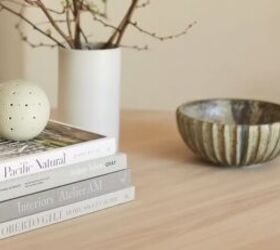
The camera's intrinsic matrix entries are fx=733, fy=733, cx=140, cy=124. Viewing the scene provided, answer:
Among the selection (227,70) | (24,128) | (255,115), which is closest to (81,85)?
(24,128)

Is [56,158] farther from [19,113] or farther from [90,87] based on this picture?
[90,87]

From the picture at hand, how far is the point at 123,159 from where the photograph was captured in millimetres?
1023

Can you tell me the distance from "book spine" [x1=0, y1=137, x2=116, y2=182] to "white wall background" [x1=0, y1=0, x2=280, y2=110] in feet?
2.49

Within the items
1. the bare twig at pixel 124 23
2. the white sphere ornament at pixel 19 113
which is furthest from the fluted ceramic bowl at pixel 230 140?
the white sphere ornament at pixel 19 113

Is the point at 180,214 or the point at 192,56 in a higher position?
the point at 192,56

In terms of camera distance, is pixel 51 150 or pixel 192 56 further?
pixel 192 56

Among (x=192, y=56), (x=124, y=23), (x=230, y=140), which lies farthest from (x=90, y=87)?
(x=192, y=56)

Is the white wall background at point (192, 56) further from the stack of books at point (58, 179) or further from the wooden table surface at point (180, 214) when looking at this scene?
the stack of books at point (58, 179)

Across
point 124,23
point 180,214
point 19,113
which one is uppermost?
point 124,23

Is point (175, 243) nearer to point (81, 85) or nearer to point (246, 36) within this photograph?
point (81, 85)

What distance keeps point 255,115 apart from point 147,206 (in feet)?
1.26

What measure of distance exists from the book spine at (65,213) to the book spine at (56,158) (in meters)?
0.06

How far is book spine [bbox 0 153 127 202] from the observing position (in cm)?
91

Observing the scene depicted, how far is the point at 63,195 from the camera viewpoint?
96cm
